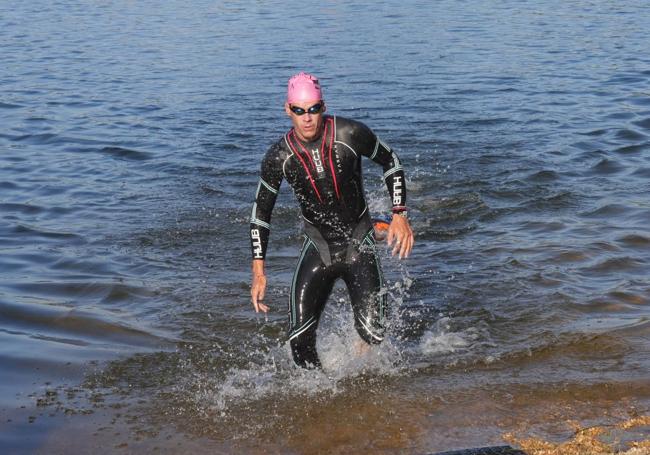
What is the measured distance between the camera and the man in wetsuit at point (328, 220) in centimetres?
633

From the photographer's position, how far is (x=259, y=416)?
649 centimetres

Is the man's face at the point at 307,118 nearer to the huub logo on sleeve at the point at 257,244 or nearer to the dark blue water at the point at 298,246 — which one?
the huub logo on sleeve at the point at 257,244

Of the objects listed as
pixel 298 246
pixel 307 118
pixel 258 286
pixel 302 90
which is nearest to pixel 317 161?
pixel 307 118

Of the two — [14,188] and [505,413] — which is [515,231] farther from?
[14,188]

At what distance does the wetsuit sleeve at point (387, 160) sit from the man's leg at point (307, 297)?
71 centimetres

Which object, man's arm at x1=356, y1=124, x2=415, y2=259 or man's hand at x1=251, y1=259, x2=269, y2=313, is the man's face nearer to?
man's arm at x1=356, y1=124, x2=415, y2=259

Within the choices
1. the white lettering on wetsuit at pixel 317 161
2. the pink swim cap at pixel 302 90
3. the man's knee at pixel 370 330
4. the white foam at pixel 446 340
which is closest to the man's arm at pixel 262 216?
Result: the white lettering on wetsuit at pixel 317 161

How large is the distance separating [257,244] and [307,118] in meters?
0.99

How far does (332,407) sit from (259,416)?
531 millimetres

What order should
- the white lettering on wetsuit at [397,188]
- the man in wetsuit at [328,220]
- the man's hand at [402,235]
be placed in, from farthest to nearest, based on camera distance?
the white lettering on wetsuit at [397,188] < the man in wetsuit at [328,220] < the man's hand at [402,235]

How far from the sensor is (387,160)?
6543 mm

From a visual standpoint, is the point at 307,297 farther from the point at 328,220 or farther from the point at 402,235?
the point at 402,235

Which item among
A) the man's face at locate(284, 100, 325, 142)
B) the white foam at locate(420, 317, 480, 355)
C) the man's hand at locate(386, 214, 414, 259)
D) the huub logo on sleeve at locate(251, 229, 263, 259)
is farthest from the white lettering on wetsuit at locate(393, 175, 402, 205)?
the white foam at locate(420, 317, 480, 355)

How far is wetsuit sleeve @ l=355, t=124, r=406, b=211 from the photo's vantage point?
21.0 ft
